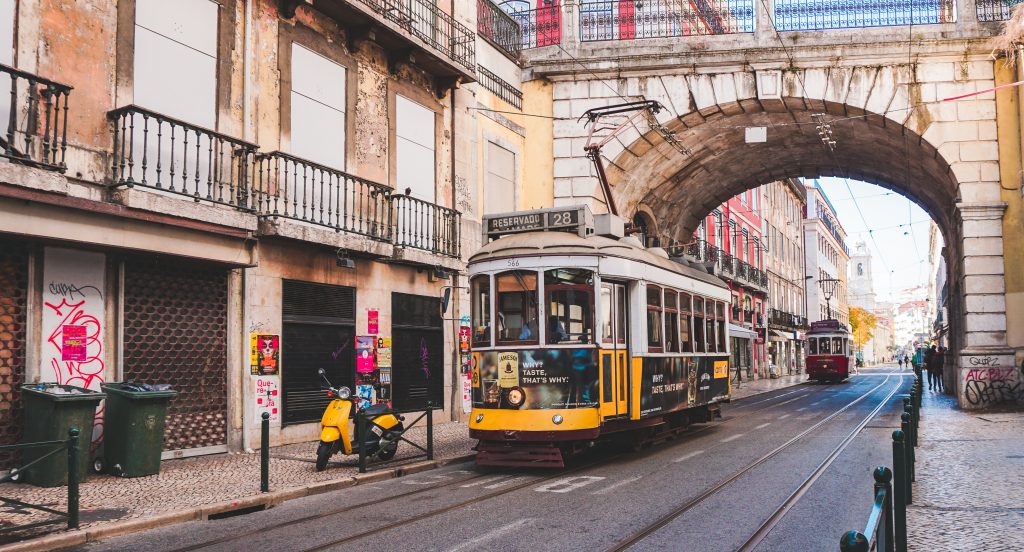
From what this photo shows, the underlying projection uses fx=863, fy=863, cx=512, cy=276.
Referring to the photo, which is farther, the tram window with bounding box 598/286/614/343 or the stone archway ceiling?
the stone archway ceiling

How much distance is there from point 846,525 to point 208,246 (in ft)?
28.3

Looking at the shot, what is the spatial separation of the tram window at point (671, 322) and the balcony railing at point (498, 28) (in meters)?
9.67

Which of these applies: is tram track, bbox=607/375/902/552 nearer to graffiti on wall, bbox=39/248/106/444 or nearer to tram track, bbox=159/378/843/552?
tram track, bbox=159/378/843/552

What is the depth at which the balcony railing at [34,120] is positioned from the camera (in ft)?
30.5

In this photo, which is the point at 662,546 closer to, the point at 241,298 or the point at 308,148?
the point at 241,298

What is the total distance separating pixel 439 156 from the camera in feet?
60.1

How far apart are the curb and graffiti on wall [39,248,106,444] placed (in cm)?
287

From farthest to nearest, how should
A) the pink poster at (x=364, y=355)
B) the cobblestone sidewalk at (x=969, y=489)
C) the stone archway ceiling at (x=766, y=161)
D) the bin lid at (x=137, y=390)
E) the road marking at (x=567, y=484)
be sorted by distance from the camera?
the stone archway ceiling at (x=766, y=161)
the pink poster at (x=364, y=355)
the bin lid at (x=137, y=390)
the road marking at (x=567, y=484)
the cobblestone sidewalk at (x=969, y=489)

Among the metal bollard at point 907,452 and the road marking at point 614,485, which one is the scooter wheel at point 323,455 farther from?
the metal bollard at point 907,452

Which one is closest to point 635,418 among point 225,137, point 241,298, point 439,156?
point 241,298

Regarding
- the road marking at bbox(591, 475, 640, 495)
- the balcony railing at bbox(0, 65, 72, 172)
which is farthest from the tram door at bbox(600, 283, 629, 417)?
the balcony railing at bbox(0, 65, 72, 172)

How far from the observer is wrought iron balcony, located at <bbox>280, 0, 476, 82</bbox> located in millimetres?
14805

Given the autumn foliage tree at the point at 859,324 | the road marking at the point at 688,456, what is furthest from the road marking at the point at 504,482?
the autumn foliage tree at the point at 859,324

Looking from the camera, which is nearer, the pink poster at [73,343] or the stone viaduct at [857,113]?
the pink poster at [73,343]
